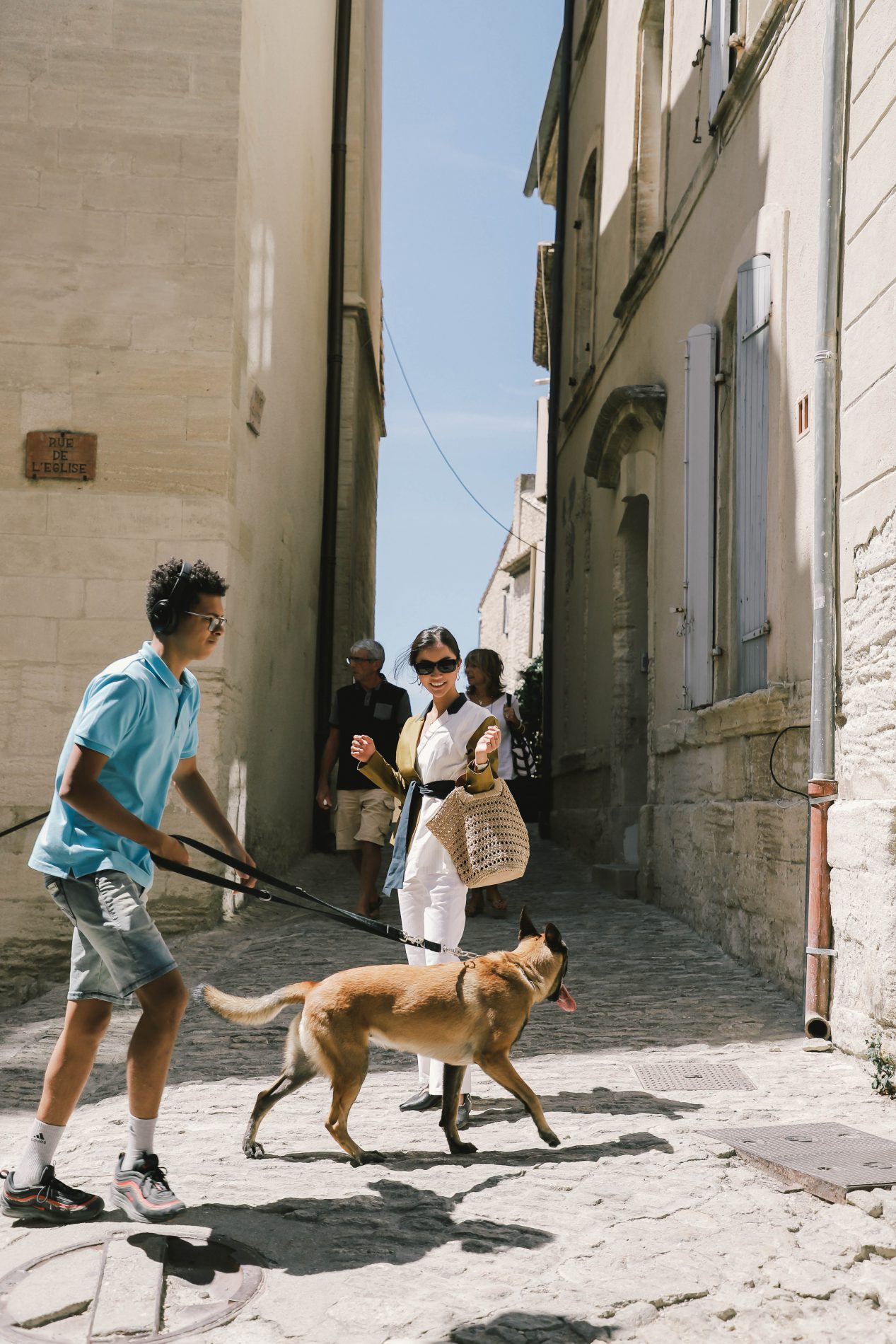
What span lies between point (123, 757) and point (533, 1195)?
5.45 feet

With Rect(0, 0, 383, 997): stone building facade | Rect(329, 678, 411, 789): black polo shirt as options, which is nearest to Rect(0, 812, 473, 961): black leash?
Rect(329, 678, 411, 789): black polo shirt

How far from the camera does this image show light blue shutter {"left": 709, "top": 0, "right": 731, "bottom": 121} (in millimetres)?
8633

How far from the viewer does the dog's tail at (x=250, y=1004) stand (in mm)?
3846

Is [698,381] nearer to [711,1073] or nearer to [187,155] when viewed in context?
[187,155]

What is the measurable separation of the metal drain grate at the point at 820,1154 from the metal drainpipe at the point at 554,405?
1224 cm

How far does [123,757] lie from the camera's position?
3545mm

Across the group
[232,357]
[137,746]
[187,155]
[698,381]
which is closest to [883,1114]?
[137,746]

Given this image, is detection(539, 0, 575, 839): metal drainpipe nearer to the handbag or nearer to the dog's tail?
the handbag

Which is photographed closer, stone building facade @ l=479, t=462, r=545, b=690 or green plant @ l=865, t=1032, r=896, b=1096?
green plant @ l=865, t=1032, r=896, b=1096

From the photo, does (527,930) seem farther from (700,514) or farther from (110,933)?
(700,514)

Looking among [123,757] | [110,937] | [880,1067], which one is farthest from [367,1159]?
[880,1067]

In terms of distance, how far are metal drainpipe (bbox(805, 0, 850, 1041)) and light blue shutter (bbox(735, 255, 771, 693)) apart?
1.25m

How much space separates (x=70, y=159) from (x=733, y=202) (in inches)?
167

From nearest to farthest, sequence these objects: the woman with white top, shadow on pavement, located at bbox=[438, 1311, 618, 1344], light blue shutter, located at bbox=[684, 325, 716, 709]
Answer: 1. shadow on pavement, located at bbox=[438, 1311, 618, 1344]
2. light blue shutter, located at bbox=[684, 325, 716, 709]
3. the woman with white top
